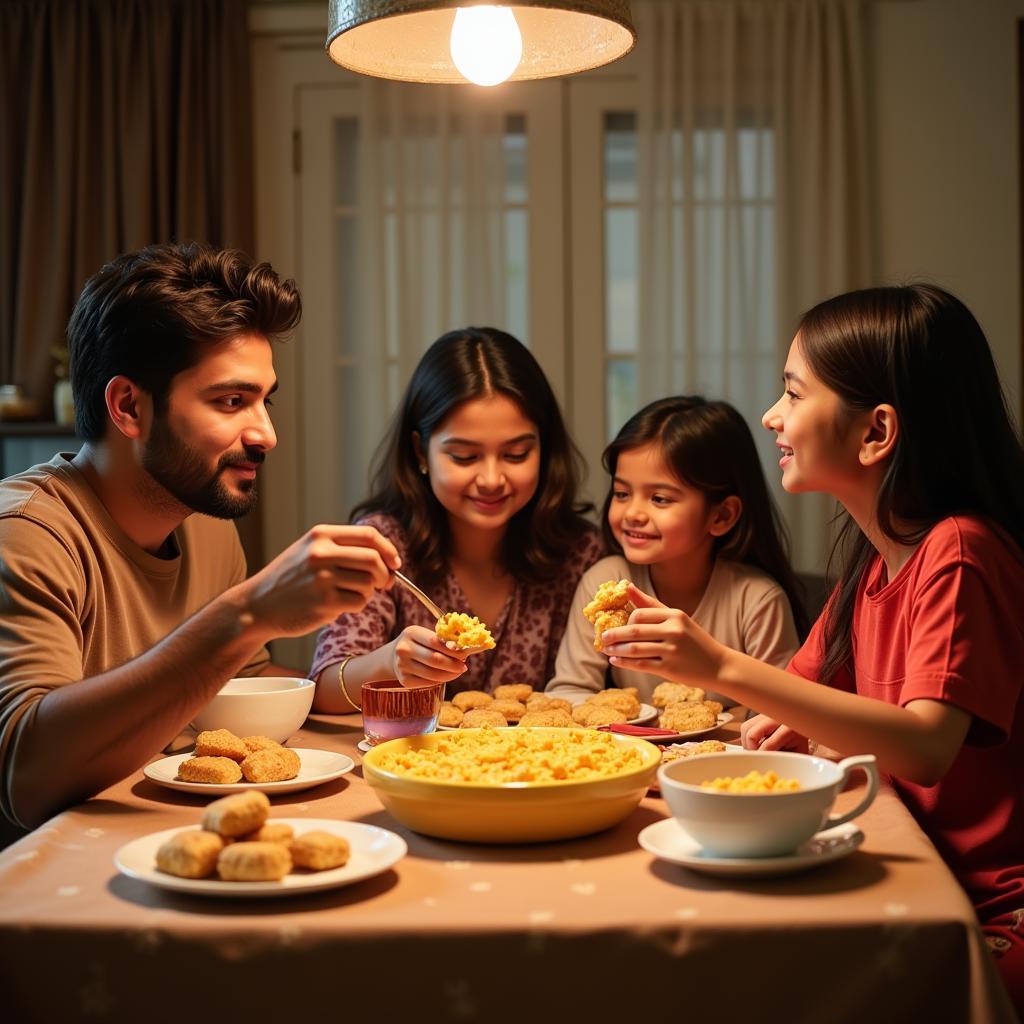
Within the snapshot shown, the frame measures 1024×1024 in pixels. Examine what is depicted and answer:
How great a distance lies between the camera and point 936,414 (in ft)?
5.60

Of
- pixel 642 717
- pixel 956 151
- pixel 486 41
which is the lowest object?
pixel 642 717

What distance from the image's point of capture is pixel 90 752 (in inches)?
58.5

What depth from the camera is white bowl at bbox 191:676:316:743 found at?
1.73 meters

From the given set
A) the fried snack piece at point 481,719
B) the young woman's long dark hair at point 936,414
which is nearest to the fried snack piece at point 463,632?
the fried snack piece at point 481,719

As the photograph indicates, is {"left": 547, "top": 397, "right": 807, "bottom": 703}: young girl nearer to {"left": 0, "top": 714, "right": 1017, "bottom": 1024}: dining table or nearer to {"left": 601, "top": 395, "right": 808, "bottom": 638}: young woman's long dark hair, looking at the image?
{"left": 601, "top": 395, "right": 808, "bottom": 638}: young woman's long dark hair

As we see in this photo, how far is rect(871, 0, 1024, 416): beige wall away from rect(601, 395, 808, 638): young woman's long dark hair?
2123mm

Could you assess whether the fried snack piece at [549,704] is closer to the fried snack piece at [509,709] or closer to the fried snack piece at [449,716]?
the fried snack piece at [509,709]

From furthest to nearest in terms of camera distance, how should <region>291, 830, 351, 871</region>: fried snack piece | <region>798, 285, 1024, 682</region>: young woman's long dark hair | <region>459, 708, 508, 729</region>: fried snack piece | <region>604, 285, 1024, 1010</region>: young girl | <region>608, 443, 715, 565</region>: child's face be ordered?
1. <region>608, 443, 715, 565</region>: child's face
2. <region>459, 708, 508, 729</region>: fried snack piece
3. <region>798, 285, 1024, 682</region>: young woman's long dark hair
4. <region>604, 285, 1024, 1010</region>: young girl
5. <region>291, 830, 351, 871</region>: fried snack piece

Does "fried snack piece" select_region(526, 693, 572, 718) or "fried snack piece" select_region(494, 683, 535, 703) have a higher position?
"fried snack piece" select_region(526, 693, 572, 718)

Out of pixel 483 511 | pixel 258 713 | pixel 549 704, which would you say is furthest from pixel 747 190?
pixel 258 713

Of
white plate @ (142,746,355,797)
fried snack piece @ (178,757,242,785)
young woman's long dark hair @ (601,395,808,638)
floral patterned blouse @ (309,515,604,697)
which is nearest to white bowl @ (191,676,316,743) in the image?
white plate @ (142,746,355,797)

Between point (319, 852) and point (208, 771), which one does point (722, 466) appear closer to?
point (208, 771)

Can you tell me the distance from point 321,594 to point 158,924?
18.4 inches

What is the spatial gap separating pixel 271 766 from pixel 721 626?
1.16 m
